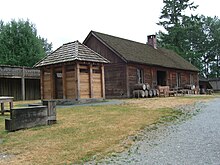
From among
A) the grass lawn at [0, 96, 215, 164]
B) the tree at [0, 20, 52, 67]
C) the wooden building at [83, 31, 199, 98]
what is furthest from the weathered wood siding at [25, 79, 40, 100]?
the grass lawn at [0, 96, 215, 164]

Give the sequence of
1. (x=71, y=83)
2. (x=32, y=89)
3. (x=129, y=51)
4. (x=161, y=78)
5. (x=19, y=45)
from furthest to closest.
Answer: (x=19, y=45) → (x=161, y=78) → (x=32, y=89) → (x=129, y=51) → (x=71, y=83)

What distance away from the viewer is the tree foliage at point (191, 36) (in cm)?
5073

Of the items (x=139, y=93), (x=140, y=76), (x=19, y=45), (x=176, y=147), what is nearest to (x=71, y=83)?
(x=139, y=93)

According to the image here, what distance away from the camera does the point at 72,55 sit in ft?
55.0

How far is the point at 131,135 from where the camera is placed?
22.6ft

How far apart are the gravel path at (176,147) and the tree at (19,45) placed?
113 feet

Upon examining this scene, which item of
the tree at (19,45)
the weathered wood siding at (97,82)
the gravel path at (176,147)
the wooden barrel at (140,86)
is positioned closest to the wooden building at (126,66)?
the wooden barrel at (140,86)

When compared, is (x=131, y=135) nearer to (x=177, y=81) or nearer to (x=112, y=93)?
(x=112, y=93)

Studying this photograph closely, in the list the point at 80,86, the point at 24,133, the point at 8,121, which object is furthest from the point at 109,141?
the point at 80,86

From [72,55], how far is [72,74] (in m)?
1.20

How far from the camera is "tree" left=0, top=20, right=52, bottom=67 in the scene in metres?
38.7

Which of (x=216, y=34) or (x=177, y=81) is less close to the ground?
(x=216, y=34)

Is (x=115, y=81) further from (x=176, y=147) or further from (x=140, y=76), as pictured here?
(x=176, y=147)

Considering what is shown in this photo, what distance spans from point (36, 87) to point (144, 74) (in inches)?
450
